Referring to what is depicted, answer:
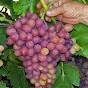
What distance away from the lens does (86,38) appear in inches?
49.9

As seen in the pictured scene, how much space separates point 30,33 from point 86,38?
1.22 ft

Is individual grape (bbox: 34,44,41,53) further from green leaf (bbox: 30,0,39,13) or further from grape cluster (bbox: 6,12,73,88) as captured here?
green leaf (bbox: 30,0,39,13)

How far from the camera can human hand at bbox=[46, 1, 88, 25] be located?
120 centimetres

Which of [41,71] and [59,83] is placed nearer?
[41,71]

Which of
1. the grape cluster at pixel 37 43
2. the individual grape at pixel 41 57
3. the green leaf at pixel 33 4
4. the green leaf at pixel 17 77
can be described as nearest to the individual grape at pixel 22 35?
the grape cluster at pixel 37 43

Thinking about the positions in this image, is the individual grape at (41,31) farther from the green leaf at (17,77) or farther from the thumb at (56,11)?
the green leaf at (17,77)

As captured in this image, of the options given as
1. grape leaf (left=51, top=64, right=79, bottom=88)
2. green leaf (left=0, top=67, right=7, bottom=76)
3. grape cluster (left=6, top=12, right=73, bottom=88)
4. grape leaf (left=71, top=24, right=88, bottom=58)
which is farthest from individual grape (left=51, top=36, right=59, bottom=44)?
green leaf (left=0, top=67, right=7, bottom=76)

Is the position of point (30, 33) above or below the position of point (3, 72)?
above

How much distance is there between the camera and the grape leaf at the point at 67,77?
1.33m

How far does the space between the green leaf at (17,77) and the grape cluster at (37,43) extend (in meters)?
0.25

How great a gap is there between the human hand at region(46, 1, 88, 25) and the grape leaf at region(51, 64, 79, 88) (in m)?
0.29

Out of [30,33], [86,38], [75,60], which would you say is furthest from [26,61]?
[75,60]

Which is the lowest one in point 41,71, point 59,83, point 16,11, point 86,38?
point 59,83

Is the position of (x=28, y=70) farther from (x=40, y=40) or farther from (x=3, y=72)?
(x=3, y=72)
